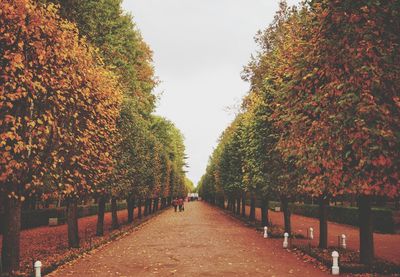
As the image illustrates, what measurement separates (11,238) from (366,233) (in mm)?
11270

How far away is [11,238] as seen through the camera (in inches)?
581

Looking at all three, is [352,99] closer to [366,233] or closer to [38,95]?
[366,233]

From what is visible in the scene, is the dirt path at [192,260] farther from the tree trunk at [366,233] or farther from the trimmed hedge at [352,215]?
the trimmed hedge at [352,215]

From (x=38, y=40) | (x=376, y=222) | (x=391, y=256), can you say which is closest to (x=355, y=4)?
(x=38, y=40)

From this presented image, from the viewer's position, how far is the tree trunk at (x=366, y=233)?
49.1 feet

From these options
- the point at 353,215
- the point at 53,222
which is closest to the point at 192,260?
the point at 353,215

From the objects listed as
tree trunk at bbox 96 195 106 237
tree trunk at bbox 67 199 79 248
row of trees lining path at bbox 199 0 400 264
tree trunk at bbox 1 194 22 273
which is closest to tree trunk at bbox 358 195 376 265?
row of trees lining path at bbox 199 0 400 264

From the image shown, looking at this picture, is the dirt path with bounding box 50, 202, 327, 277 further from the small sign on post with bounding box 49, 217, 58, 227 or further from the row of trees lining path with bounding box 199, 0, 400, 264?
the small sign on post with bounding box 49, 217, 58, 227

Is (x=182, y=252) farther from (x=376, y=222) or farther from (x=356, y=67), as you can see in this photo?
(x=376, y=222)

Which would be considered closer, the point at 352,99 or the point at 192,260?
the point at 352,99

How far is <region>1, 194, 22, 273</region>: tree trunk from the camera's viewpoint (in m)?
14.6

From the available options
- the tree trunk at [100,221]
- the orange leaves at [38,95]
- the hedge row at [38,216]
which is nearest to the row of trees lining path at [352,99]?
the orange leaves at [38,95]

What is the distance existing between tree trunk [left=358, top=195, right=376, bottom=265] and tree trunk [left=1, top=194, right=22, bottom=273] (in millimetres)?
10986

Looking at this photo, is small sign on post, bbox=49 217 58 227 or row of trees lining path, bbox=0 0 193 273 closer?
row of trees lining path, bbox=0 0 193 273
